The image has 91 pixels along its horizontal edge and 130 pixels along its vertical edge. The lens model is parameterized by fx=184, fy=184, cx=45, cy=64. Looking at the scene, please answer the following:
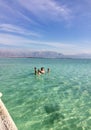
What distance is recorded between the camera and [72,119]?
9992 millimetres

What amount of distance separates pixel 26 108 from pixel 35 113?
3.42 feet

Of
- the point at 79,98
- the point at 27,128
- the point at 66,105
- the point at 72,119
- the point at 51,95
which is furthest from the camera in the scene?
the point at 51,95

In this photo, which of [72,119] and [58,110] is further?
[58,110]

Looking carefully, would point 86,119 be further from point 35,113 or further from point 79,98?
point 79,98

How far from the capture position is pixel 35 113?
10844 mm

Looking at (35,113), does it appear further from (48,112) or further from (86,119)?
(86,119)

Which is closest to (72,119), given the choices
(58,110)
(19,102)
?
(58,110)

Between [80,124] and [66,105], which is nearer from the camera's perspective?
[80,124]

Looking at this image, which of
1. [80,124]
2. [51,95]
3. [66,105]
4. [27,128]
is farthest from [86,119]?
[51,95]

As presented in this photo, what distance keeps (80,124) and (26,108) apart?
12.2 ft

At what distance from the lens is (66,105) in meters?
12.5

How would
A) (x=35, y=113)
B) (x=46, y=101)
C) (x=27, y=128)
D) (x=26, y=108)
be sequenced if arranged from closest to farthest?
1. (x=27, y=128)
2. (x=35, y=113)
3. (x=26, y=108)
4. (x=46, y=101)

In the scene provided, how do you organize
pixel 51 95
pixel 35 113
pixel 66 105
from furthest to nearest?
pixel 51 95, pixel 66 105, pixel 35 113

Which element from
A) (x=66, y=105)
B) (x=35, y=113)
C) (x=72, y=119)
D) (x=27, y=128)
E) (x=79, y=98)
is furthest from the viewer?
(x=79, y=98)
